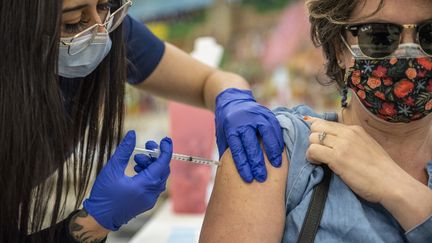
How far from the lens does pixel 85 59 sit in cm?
159

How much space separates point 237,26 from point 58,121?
3.40 m

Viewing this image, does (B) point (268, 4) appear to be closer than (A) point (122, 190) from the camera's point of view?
No

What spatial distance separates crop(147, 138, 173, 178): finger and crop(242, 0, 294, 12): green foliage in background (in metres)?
3.21

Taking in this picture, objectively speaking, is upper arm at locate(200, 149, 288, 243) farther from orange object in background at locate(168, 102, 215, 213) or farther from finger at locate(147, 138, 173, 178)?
orange object in background at locate(168, 102, 215, 213)

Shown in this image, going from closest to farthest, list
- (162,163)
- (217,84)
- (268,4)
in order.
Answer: (162,163)
(217,84)
(268,4)

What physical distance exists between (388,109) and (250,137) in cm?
37

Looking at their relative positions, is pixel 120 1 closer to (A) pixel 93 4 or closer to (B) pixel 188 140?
(A) pixel 93 4

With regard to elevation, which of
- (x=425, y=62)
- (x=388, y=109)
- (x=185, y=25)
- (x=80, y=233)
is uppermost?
(x=425, y=62)

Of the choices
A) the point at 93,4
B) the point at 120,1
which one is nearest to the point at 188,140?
the point at 120,1

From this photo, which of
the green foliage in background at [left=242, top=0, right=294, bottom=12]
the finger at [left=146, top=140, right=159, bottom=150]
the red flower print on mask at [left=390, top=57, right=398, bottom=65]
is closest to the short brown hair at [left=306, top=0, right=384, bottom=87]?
the red flower print on mask at [left=390, top=57, right=398, bottom=65]

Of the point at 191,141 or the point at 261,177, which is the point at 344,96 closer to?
the point at 261,177

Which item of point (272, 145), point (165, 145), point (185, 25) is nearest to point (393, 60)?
point (272, 145)

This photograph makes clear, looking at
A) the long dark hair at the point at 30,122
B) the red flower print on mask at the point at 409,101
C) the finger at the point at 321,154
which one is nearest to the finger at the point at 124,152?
A: the long dark hair at the point at 30,122

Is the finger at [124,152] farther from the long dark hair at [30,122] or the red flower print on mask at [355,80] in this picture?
the red flower print on mask at [355,80]
